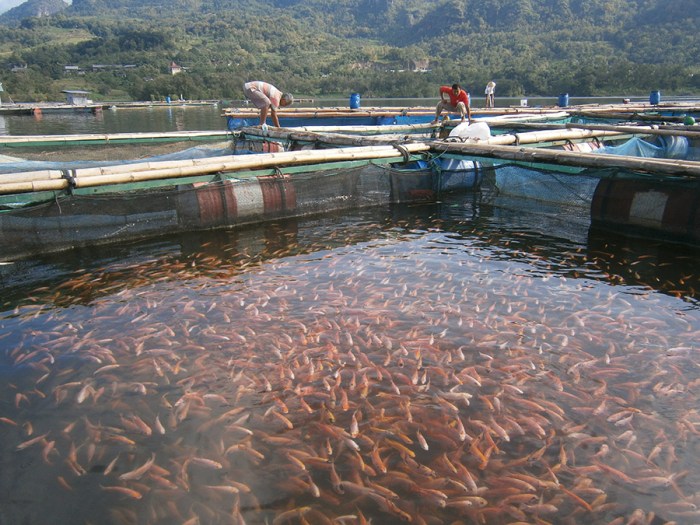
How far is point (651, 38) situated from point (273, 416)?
539 ft

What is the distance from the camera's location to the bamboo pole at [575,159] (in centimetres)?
935

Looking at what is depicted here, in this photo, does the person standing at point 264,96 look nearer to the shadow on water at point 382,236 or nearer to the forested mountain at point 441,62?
the shadow on water at point 382,236

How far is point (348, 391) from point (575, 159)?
8063 millimetres

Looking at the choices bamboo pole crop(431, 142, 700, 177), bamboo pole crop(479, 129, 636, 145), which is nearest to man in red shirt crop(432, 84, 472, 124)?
bamboo pole crop(479, 129, 636, 145)

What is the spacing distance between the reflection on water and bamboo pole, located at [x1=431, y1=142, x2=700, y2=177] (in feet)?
5.79

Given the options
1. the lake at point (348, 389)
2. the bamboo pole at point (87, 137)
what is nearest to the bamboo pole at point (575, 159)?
the lake at point (348, 389)

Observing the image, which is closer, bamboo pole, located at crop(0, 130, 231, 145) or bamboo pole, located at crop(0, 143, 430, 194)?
bamboo pole, located at crop(0, 143, 430, 194)

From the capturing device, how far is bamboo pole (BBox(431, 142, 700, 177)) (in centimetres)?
935

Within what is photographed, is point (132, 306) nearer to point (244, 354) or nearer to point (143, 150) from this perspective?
point (244, 354)

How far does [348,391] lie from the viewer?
5.20m

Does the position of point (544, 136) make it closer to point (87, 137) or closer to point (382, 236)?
point (382, 236)

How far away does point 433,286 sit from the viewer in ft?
26.0

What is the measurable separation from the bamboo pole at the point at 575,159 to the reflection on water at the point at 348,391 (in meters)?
1.77

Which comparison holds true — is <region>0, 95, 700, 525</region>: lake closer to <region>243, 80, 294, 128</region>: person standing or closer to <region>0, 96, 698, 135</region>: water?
<region>243, 80, 294, 128</region>: person standing
